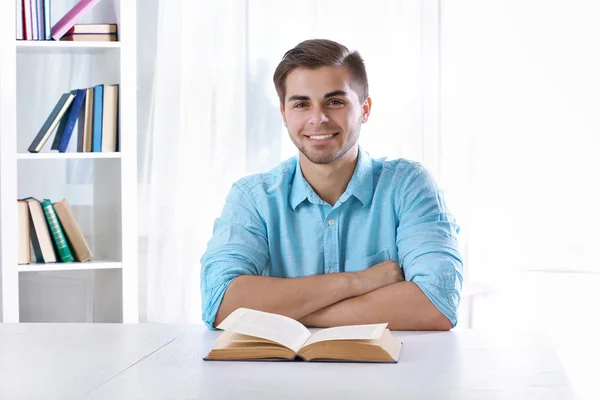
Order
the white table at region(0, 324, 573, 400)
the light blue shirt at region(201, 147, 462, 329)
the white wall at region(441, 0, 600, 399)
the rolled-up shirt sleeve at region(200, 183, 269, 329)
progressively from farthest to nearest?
the white wall at region(441, 0, 600, 399) < the light blue shirt at region(201, 147, 462, 329) < the rolled-up shirt sleeve at region(200, 183, 269, 329) < the white table at region(0, 324, 573, 400)

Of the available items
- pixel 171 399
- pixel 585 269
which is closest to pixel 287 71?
pixel 171 399

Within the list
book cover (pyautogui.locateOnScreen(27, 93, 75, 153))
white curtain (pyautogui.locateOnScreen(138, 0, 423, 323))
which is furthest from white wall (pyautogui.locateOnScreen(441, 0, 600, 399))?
book cover (pyautogui.locateOnScreen(27, 93, 75, 153))

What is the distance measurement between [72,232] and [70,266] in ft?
0.42

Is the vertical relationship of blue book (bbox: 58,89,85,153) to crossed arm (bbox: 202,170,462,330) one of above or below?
above

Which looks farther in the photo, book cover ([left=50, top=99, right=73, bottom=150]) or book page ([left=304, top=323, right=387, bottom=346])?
book cover ([left=50, top=99, right=73, bottom=150])

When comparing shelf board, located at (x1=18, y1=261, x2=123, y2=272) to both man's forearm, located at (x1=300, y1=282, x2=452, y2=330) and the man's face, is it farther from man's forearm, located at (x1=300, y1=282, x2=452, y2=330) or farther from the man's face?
man's forearm, located at (x1=300, y1=282, x2=452, y2=330)

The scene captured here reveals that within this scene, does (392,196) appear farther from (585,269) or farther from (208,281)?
(585,269)

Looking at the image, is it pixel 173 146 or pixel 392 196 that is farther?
pixel 173 146

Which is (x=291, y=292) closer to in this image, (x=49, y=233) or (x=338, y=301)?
(x=338, y=301)

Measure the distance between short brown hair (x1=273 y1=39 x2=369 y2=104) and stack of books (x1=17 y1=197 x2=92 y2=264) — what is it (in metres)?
1.20

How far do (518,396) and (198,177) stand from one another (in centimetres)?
230

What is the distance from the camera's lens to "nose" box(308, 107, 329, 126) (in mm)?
2158

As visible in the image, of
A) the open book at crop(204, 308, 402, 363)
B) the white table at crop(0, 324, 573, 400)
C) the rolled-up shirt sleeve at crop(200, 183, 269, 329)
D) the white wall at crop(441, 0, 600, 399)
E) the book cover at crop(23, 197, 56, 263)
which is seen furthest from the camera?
the white wall at crop(441, 0, 600, 399)

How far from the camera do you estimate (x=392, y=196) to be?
2.19 m
